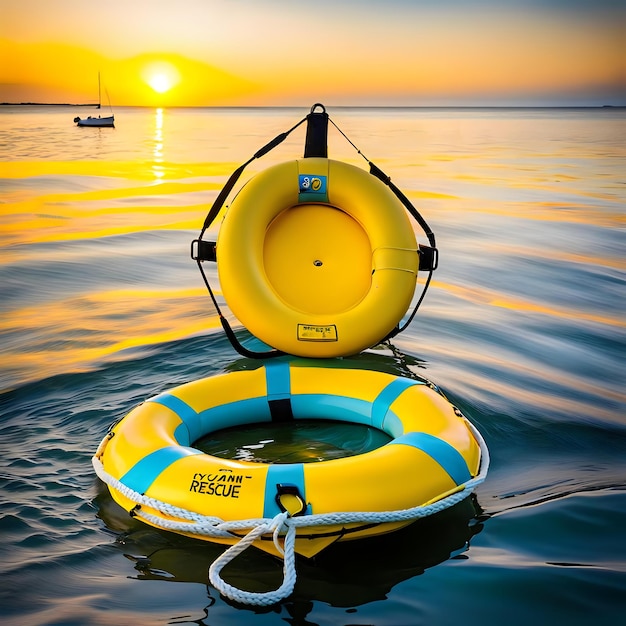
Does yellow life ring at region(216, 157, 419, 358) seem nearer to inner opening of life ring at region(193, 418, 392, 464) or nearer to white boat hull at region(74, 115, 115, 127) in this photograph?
inner opening of life ring at region(193, 418, 392, 464)

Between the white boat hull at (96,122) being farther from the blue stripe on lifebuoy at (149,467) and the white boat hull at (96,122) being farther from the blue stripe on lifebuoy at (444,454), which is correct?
the blue stripe on lifebuoy at (444,454)

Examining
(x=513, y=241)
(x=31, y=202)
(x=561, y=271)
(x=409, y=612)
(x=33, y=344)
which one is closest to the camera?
(x=409, y=612)

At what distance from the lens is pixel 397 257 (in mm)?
3736

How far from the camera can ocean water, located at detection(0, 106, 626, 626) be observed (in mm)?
2160

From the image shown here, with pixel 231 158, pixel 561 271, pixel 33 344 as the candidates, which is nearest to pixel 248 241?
pixel 33 344

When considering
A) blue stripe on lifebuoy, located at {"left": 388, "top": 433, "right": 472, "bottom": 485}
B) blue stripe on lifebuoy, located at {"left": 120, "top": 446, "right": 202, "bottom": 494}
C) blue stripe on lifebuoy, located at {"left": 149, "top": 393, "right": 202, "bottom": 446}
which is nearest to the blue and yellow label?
blue stripe on lifebuoy, located at {"left": 149, "top": 393, "right": 202, "bottom": 446}

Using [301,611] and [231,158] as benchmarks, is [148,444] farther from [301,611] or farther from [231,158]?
[231,158]

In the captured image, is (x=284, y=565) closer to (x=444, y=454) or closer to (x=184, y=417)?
(x=444, y=454)

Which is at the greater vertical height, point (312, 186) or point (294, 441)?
point (312, 186)

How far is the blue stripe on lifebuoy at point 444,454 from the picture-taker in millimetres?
2582

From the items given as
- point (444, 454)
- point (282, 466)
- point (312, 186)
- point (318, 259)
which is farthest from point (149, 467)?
point (312, 186)

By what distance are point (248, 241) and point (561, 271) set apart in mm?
3998

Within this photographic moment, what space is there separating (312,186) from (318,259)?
38 centimetres

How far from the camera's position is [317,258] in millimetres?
3822
